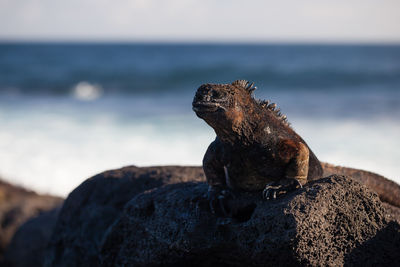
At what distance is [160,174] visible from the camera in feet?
13.9

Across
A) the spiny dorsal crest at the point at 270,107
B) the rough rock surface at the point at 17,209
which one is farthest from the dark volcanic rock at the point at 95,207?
the rough rock surface at the point at 17,209

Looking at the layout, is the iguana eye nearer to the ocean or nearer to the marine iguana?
the marine iguana

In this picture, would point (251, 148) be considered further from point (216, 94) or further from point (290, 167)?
point (216, 94)

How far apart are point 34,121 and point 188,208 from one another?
1313cm

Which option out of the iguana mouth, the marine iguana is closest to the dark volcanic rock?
the marine iguana

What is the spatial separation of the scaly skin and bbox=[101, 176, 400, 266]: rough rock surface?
0.38 feet

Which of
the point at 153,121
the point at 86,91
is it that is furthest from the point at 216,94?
the point at 86,91

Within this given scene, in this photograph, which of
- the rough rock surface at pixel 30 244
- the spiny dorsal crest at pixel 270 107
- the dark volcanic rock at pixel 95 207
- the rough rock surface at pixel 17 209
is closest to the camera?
the spiny dorsal crest at pixel 270 107

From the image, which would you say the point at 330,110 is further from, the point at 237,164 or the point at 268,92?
the point at 237,164

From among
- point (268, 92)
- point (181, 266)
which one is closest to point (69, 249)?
point (181, 266)

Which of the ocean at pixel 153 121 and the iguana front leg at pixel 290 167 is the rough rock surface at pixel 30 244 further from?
the iguana front leg at pixel 290 167

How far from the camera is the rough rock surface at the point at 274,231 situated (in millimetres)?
2473

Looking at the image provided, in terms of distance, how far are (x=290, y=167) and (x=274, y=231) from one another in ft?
1.55

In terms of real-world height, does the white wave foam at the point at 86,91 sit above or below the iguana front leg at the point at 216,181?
above
